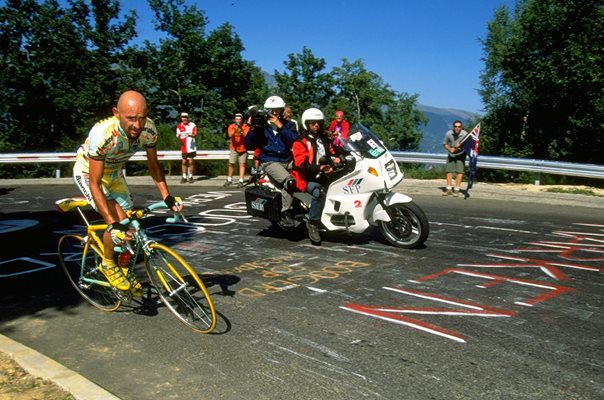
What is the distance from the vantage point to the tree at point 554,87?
21.4 m

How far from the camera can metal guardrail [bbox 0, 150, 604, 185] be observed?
47.1 feet

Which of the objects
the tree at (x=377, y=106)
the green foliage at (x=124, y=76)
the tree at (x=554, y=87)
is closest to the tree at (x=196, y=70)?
the green foliage at (x=124, y=76)

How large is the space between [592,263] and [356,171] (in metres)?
3.32

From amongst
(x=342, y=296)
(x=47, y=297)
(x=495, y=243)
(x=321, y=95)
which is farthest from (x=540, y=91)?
(x=321, y=95)

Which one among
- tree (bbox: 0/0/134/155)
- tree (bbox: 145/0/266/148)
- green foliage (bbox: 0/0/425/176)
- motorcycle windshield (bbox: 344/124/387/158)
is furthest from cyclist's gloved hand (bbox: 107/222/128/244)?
tree (bbox: 145/0/266/148)

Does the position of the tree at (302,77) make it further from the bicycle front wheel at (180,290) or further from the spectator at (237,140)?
the bicycle front wheel at (180,290)

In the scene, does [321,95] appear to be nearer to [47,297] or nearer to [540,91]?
[540,91]

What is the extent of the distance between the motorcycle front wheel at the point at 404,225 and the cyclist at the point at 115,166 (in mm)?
3670

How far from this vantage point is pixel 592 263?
6.66 m

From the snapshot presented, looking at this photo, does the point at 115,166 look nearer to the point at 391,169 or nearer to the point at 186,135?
the point at 391,169

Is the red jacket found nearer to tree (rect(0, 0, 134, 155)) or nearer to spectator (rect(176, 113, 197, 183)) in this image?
spectator (rect(176, 113, 197, 183))

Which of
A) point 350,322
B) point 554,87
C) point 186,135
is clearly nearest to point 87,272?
point 350,322

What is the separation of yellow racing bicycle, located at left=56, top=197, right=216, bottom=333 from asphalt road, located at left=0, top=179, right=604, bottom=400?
16 cm

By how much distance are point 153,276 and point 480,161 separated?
519 inches
